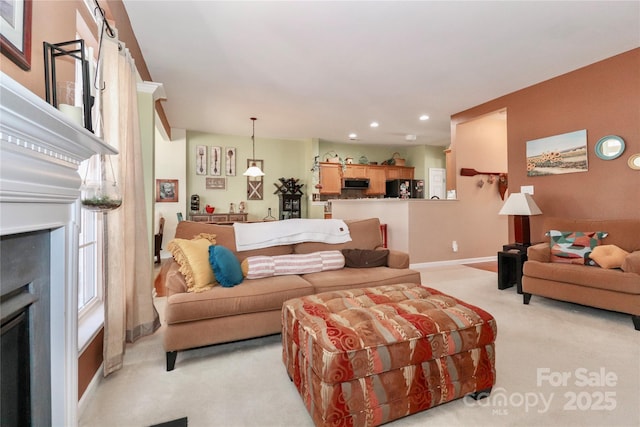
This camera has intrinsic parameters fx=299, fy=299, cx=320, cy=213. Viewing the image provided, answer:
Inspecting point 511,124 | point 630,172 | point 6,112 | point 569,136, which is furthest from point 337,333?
point 511,124

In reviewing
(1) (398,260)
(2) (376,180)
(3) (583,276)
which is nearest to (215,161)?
(2) (376,180)

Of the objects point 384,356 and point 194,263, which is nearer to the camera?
point 384,356

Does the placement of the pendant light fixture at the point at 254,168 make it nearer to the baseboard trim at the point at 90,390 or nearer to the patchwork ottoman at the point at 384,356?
the baseboard trim at the point at 90,390

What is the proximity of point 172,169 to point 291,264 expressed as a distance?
4.75 metres

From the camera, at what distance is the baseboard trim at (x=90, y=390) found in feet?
5.05

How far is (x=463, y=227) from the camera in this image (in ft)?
17.4

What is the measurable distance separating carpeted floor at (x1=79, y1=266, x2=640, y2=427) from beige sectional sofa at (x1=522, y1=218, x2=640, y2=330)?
0.24 m

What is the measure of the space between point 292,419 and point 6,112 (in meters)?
1.60

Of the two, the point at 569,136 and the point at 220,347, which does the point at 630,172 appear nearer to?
the point at 569,136

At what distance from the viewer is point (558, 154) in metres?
3.74

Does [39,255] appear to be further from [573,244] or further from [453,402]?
[573,244]

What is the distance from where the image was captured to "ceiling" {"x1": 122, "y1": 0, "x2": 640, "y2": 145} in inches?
97.0

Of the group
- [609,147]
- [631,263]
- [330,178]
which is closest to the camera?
[631,263]
